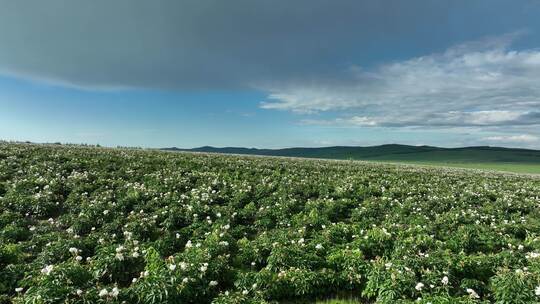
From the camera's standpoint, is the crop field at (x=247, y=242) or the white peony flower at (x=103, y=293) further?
the crop field at (x=247, y=242)

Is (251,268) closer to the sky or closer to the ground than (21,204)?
closer to the ground

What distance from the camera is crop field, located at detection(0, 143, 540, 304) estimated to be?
9.28 meters

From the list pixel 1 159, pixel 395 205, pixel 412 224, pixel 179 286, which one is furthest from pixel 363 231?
pixel 1 159

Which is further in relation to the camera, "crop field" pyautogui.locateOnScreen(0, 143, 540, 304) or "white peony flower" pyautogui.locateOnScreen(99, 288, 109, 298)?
"crop field" pyautogui.locateOnScreen(0, 143, 540, 304)

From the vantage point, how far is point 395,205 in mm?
20141

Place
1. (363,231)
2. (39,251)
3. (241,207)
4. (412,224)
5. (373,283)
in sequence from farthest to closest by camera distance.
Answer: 1. (241,207)
2. (412,224)
3. (363,231)
4. (39,251)
5. (373,283)

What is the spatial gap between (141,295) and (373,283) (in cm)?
569

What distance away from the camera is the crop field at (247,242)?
9281mm

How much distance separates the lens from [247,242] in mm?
13359

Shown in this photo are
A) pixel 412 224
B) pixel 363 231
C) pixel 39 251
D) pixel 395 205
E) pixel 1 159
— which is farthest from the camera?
pixel 1 159

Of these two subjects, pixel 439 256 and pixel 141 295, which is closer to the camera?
pixel 141 295

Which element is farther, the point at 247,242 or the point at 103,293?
the point at 247,242

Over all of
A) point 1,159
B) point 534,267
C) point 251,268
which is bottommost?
point 251,268

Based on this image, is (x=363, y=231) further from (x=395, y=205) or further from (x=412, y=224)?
(x=395, y=205)
